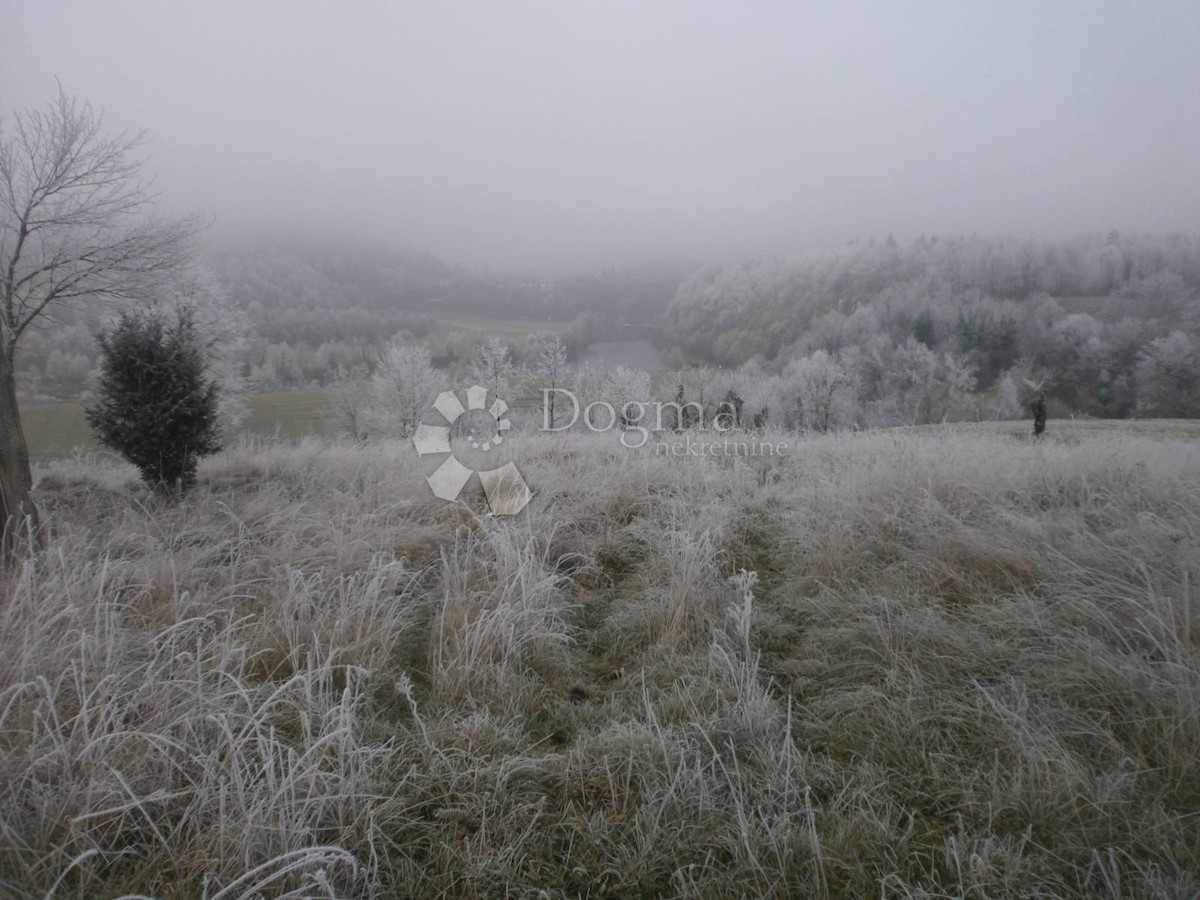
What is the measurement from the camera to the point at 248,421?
89.3 feet

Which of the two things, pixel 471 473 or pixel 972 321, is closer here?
pixel 471 473

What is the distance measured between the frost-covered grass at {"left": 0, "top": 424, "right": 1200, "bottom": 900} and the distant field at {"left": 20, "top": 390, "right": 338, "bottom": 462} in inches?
208

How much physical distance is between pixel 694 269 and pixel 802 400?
2793 centimetres

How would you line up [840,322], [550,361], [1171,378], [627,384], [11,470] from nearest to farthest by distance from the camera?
[11,470]
[1171,378]
[627,384]
[550,361]
[840,322]

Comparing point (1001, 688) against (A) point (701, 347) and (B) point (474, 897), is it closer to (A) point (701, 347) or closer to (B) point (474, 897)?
(B) point (474, 897)

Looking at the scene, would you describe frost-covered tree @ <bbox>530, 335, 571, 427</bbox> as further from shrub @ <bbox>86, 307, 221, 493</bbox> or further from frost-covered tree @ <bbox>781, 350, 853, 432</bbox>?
shrub @ <bbox>86, 307, 221, 493</bbox>

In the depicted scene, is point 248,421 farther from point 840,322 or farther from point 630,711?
point 840,322

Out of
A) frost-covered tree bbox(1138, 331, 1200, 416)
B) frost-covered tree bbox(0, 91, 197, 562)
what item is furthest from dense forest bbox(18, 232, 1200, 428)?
frost-covered tree bbox(0, 91, 197, 562)

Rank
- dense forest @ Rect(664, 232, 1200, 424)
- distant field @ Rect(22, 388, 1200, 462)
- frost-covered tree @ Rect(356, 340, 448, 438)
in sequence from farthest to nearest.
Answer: frost-covered tree @ Rect(356, 340, 448, 438)
dense forest @ Rect(664, 232, 1200, 424)
distant field @ Rect(22, 388, 1200, 462)

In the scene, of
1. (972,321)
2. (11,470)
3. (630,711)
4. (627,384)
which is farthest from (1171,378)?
(11,470)

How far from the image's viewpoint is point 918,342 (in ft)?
129

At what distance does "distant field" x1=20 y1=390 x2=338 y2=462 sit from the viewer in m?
10.3

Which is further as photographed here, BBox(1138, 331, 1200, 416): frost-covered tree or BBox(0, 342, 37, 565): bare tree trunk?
BBox(1138, 331, 1200, 416): frost-covered tree

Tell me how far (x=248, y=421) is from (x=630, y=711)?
31.3 m
